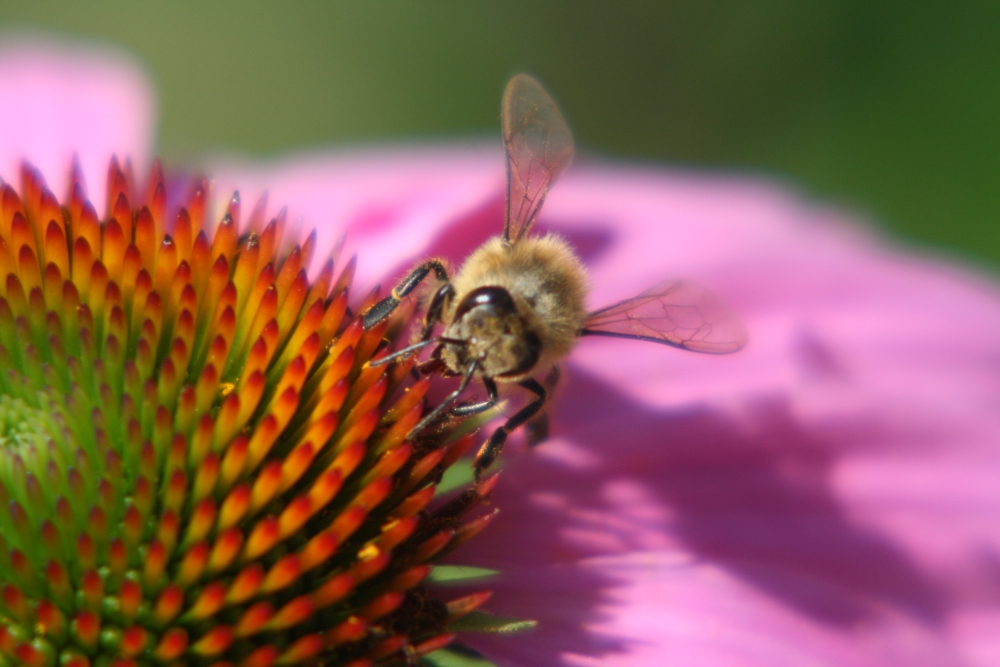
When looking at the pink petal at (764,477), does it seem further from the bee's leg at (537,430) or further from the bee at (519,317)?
the bee at (519,317)

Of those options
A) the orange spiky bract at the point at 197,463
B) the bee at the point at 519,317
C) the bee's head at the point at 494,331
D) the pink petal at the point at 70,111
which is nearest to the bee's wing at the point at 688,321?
the bee at the point at 519,317

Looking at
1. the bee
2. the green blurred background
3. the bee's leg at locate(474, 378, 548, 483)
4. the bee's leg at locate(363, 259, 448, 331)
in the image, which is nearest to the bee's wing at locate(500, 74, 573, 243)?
the bee

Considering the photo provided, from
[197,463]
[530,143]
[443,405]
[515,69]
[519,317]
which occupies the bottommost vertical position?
[197,463]

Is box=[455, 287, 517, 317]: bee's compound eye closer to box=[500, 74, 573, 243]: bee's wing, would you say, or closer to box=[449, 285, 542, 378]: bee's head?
box=[449, 285, 542, 378]: bee's head

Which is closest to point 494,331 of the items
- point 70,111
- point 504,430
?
point 504,430

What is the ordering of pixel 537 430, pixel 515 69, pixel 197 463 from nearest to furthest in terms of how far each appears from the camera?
pixel 197 463
pixel 537 430
pixel 515 69

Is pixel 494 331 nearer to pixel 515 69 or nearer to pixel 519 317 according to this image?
pixel 519 317

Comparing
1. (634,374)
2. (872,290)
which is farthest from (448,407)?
(872,290)
